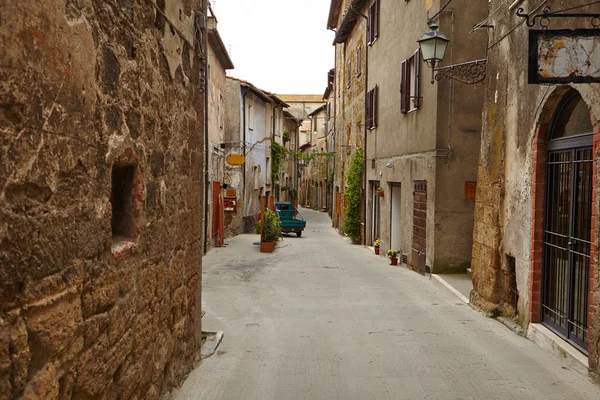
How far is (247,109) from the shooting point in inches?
985

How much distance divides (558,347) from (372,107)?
13148 millimetres

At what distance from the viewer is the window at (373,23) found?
17973mm

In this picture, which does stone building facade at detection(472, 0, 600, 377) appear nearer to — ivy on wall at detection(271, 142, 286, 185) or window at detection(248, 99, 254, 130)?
window at detection(248, 99, 254, 130)

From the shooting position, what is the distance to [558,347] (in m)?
5.99

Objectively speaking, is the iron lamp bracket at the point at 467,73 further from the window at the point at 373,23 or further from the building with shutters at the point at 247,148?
the building with shutters at the point at 247,148

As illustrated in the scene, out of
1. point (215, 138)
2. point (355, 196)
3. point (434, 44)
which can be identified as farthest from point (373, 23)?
point (434, 44)

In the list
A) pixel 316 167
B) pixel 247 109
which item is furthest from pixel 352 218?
pixel 316 167

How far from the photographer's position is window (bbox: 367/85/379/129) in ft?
58.8

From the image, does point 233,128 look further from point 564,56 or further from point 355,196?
point 564,56

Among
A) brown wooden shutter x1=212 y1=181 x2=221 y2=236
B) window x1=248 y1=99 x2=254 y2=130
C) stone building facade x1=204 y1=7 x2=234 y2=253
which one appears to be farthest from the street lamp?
window x1=248 y1=99 x2=254 y2=130

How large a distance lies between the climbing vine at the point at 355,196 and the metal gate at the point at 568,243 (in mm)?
14177

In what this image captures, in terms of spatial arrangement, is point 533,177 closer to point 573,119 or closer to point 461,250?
point 573,119

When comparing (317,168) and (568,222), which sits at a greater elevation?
(317,168)

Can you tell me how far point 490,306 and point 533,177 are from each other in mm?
2161
